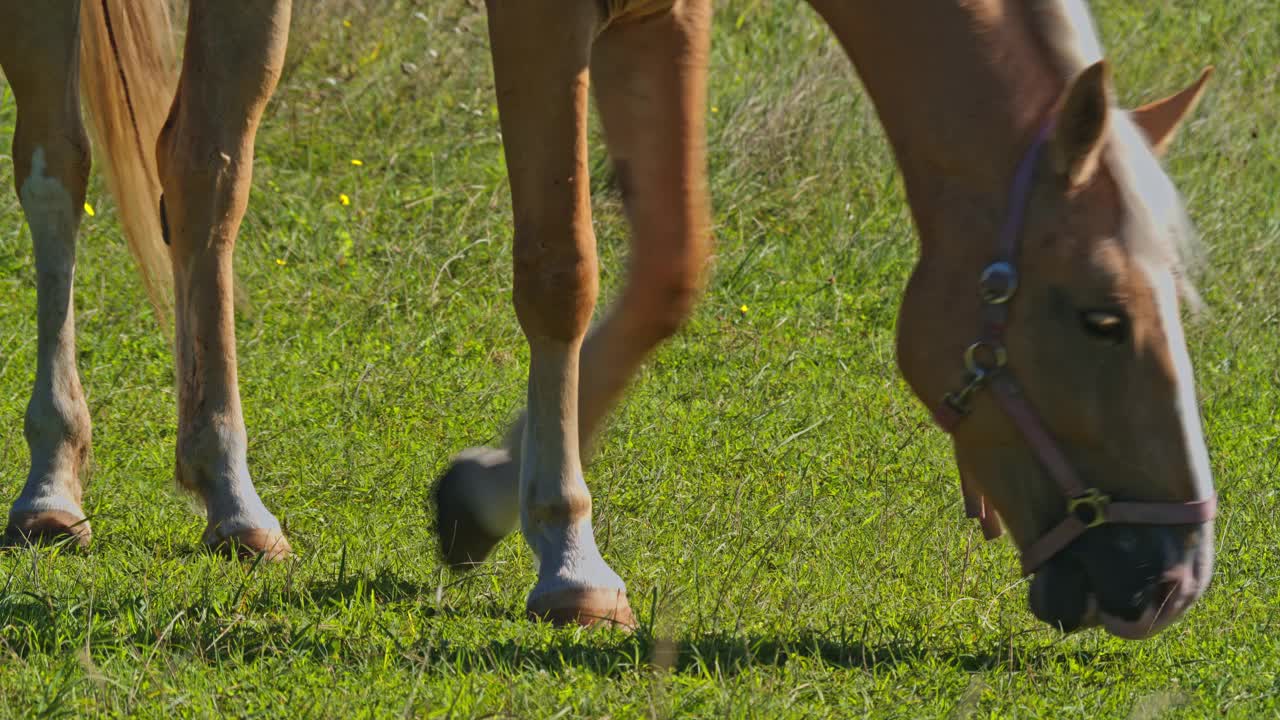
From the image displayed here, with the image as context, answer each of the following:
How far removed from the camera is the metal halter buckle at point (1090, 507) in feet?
8.77

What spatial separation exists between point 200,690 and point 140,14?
215 centimetres

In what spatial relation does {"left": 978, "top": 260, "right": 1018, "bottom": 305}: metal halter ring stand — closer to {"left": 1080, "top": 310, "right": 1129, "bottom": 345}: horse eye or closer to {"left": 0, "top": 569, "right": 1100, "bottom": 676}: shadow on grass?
{"left": 1080, "top": 310, "right": 1129, "bottom": 345}: horse eye

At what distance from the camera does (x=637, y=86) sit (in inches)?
137

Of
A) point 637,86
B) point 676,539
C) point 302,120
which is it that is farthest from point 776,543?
point 302,120

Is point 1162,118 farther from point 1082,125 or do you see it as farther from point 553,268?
point 553,268

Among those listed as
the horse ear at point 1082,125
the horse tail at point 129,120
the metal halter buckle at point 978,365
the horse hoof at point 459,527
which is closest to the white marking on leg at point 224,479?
the horse hoof at point 459,527

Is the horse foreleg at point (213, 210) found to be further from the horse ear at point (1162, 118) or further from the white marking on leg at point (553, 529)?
the horse ear at point (1162, 118)

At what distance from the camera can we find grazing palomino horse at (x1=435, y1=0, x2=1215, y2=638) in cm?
262

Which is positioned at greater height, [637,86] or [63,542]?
[637,86]

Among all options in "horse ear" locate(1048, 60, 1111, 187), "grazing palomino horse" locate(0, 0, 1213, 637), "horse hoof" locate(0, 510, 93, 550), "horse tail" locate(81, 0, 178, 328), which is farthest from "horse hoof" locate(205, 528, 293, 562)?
"horse ear" locate(1048, 60, 1111, 187)

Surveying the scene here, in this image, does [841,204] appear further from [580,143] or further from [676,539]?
[580,143]

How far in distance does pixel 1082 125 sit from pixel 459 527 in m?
1.57

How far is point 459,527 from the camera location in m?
3.53

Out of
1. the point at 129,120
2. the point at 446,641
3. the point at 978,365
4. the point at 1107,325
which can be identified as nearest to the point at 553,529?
the point at 446,641
